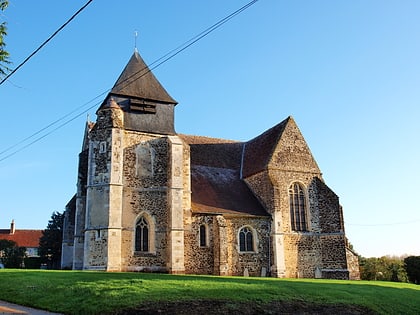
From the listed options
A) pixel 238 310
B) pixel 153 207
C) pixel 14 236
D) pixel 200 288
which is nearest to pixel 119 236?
pixel 153 207

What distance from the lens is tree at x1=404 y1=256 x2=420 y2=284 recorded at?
3366cm

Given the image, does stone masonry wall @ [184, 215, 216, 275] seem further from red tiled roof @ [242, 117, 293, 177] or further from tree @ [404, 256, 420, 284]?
tree @ [404, 256, 420, 284]

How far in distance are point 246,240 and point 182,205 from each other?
499 cm

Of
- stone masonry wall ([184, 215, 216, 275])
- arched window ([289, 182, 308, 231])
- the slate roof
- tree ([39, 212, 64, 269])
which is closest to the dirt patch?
stone masonry wall ([184, 215, 216, 275])

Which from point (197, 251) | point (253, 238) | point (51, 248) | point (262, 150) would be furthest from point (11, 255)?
point (262, 150)

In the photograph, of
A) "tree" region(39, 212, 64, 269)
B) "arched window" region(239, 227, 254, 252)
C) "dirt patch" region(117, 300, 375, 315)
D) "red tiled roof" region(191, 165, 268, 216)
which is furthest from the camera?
"tree" region(39, 212, 64, 269)

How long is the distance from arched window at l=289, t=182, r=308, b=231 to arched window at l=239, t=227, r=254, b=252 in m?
3.16

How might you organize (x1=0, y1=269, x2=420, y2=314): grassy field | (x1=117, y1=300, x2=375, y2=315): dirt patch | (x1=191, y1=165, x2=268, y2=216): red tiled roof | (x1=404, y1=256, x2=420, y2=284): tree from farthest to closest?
(x1=404, y1=256, x2=420, y2=284): tree < (x1=191, y1=165, x2=268, y2=216): red tiled roof < (x1=0, y1=269, x2=420, y2=314): grassy field < (x1=117, y1=300, x2=375, y2=315): dirt patch

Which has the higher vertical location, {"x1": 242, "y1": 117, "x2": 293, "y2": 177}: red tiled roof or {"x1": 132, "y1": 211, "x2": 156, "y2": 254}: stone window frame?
{"x1": 242, "y1": 117, "x2": 293, "y2": 177}: red tiled roof

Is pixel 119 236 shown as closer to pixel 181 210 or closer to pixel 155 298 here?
pixel 181 210

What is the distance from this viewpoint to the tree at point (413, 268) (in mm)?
33656

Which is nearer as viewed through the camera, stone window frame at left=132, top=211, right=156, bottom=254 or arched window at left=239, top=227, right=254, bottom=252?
stone window frame at left=132, top=211, right=156, bottom=254

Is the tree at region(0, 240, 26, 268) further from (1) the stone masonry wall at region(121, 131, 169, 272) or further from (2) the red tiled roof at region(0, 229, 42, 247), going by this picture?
(1) the stone masonry wall at region(121, 131, 169, 272)

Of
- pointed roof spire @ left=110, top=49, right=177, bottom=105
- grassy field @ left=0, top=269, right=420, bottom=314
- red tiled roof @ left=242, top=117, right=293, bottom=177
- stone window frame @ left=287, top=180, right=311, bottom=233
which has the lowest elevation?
grassy field @ left=0, top=269, right=420, bottom=314
